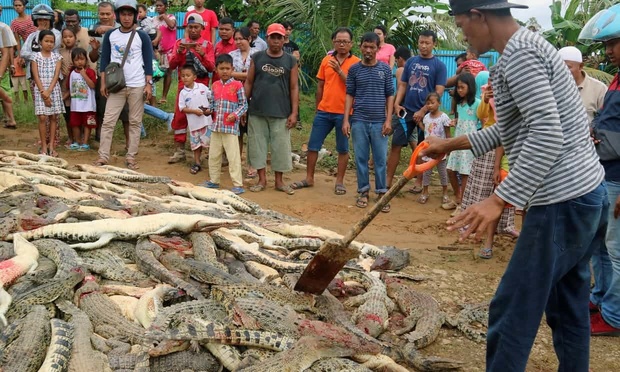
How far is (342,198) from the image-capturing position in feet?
25.6

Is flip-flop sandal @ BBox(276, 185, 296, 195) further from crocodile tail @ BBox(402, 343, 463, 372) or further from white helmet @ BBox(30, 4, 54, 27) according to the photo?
crocodile tail @ BBox(402, 343, 463, 372)

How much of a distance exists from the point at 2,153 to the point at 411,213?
16.6 ft

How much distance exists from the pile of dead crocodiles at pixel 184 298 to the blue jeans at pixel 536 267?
2.50ft

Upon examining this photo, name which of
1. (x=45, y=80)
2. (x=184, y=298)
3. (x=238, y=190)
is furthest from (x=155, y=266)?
(x=45, y=80)

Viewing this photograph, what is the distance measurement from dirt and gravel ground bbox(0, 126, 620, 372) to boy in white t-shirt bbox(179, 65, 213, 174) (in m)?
0.52

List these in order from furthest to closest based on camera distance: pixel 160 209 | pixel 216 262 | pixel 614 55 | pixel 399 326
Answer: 1. pixel 160 209
2. pixel 216 262
3. pixel 399 326
4. pixel 614 55

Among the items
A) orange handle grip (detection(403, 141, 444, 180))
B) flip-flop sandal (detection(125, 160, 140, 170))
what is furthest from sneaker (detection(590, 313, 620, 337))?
flip-flop sandal (detection(125, 160, 140, 170))

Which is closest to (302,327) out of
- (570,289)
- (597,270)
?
(570,289)

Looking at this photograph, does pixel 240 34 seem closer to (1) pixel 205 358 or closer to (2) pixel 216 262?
(2) pixel 216 262

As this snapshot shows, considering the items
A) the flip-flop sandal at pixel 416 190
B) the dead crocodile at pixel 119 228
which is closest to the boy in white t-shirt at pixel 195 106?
the flip-flop sandal at pixel 416 190

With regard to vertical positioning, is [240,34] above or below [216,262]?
above

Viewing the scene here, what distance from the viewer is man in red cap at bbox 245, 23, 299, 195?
25.2 ft

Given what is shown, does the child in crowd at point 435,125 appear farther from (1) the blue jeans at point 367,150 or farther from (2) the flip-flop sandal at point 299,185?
(2) the flip-flop sandal at point 299,185

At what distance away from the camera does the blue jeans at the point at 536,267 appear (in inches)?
101
